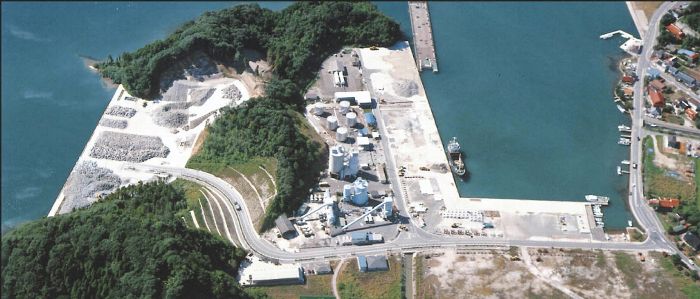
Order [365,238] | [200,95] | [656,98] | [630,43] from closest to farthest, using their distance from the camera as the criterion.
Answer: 1. [365,238]
2. [200,95]
3. [656,98]
4. [630,43]

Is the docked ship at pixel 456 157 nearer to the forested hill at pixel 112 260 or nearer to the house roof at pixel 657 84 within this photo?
the forested hill at pixel 112 260

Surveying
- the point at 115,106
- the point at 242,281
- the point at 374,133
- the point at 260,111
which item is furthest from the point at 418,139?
the point at 115,106

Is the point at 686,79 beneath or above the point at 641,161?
above

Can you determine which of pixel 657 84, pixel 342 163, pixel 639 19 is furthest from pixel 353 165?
pixel 639 19

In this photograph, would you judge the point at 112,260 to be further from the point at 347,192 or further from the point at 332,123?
the point at 332,123

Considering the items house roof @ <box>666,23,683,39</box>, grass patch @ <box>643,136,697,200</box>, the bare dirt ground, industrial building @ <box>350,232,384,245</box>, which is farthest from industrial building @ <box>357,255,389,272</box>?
house roof @ <box>666,23,683,39</box>

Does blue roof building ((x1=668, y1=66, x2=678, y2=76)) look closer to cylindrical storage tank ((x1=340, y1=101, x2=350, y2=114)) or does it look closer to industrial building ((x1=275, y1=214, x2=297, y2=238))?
cylindrical storage tank ((x1=340, y1=101, x2=350, y2=114))

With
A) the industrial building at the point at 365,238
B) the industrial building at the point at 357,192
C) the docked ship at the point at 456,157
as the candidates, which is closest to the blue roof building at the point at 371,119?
the docked ship at the point at 456,157

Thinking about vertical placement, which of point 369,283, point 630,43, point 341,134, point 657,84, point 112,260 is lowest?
point 369,283
